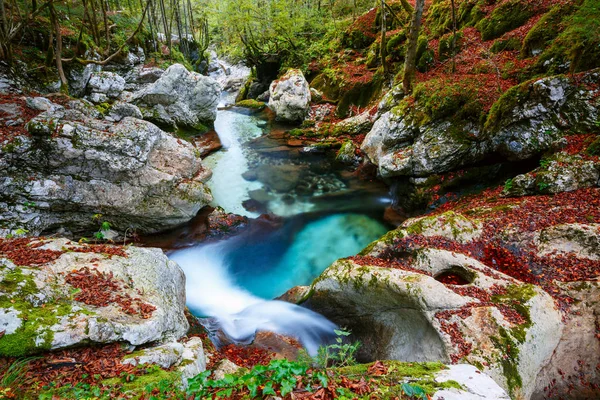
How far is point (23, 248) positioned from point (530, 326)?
8678 mm

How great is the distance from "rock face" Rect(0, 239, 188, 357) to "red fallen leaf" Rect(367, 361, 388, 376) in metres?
3.19

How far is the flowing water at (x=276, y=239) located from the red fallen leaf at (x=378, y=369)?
12.5 feet

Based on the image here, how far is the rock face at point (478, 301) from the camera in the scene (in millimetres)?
4680

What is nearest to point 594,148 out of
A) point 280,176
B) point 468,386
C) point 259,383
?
point 468,386

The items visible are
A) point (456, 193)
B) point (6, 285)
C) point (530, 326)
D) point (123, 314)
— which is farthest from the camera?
point (456, 193)

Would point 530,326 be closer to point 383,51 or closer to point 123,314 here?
point 123,314

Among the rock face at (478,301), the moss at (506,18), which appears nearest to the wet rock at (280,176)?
the rock face at (478,301)

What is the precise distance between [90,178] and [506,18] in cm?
A: 1882

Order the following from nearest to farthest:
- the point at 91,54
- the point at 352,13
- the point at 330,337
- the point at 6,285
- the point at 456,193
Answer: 1. the point at 6,285
2. the point at 330,337
3. the point at 456,193
4. the point at 91,54
5. the point at 352,13

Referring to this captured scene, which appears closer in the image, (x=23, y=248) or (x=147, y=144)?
(x=23, y=248)

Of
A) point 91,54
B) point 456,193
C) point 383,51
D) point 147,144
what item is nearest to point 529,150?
point 456,193

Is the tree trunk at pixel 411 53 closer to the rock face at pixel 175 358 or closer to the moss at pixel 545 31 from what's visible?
the moss at pixel 545 31

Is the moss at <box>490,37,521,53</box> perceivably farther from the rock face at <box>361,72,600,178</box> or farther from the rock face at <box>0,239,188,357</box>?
the rock face at <box>0,239,188,357</box>

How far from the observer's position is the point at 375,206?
12586 millimetres
